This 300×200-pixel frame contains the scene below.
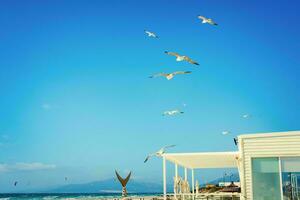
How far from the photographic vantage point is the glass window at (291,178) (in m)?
14.8

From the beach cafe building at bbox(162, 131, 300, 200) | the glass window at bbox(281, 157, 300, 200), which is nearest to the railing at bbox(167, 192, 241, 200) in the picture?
the beach cafe building at bbox(162, 131, 300, 200)

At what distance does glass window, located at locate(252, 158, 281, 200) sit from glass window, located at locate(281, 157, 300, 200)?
0.19 m

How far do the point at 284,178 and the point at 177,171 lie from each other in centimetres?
743

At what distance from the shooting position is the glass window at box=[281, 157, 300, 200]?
583 inches

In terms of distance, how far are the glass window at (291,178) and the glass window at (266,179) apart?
193 millimetres

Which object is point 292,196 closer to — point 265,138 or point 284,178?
point 284,178

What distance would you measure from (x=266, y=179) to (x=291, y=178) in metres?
0.81

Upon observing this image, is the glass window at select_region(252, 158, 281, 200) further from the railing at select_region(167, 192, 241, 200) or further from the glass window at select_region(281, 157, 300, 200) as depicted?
the railing at select_region(167, 192, 241, 200)

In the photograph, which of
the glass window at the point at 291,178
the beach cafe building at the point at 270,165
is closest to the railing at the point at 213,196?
the beach cafe building at the point at 270,165

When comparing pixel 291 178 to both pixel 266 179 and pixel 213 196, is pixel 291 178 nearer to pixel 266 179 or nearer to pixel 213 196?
pixel 266 179

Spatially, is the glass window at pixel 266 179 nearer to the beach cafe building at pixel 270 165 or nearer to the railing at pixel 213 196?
the beach cafe building at pixel 270 165

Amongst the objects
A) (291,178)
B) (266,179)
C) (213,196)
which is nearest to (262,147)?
(266,179)

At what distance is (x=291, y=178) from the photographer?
14930mm

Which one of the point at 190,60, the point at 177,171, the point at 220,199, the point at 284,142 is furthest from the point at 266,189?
the point at 177,171
